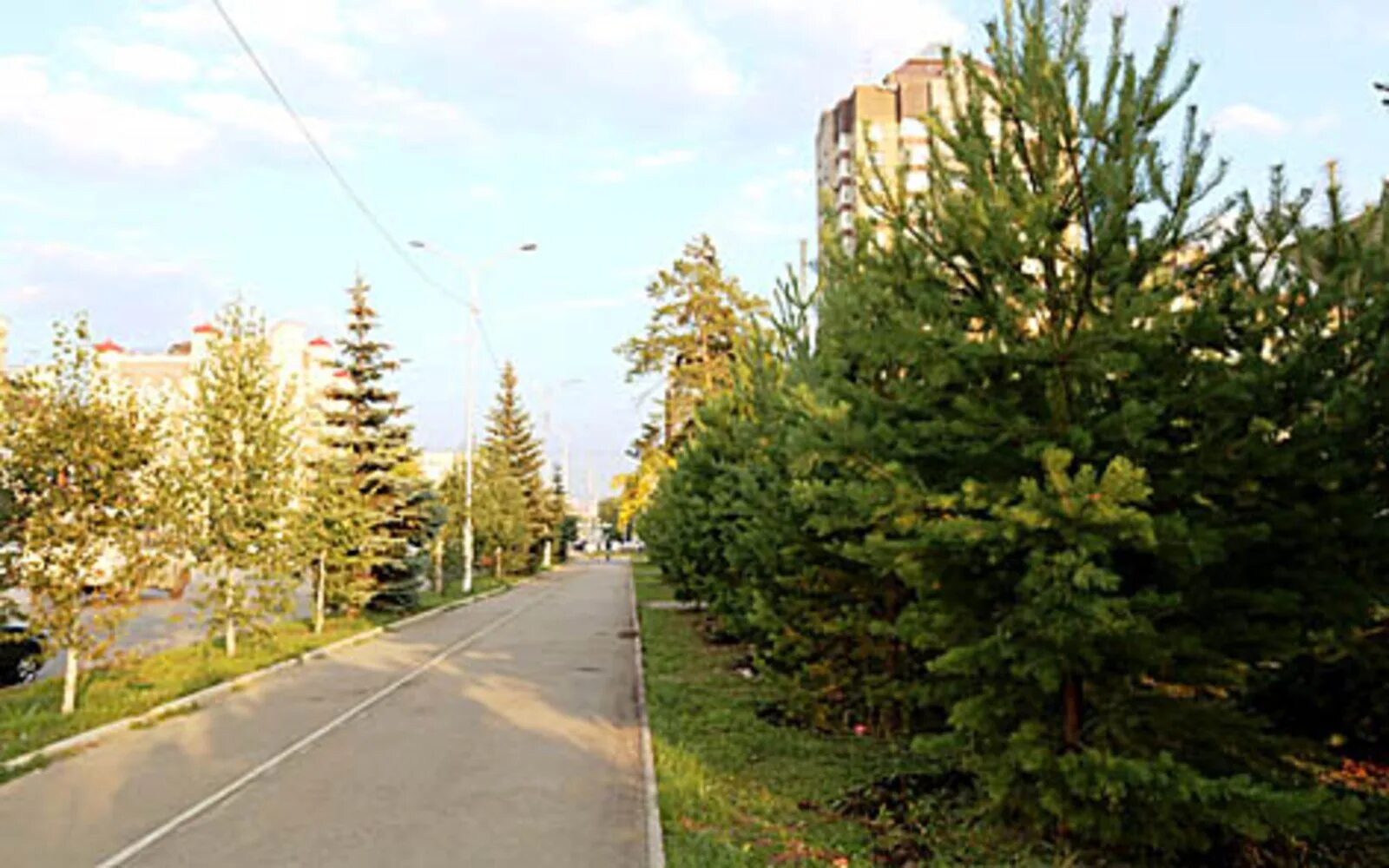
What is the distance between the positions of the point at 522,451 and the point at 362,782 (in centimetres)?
6889

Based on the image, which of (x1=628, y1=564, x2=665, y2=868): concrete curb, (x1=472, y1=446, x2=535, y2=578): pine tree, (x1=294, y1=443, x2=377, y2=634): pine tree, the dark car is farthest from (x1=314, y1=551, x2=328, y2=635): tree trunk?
(x1=472, y1=446, x2=535, y2=578): pine tree

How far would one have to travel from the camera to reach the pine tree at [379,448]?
97.0 feet

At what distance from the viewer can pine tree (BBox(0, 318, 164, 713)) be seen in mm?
13188

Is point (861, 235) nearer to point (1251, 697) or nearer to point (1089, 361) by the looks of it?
point (1089, 361)

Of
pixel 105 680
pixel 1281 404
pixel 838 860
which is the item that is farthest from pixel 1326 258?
pixel 105 680

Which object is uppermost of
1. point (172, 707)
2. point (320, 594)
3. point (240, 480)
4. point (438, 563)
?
point (240, 480)

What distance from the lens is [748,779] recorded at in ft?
32.1

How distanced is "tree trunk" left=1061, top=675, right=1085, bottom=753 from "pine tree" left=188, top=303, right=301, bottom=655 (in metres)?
15.5

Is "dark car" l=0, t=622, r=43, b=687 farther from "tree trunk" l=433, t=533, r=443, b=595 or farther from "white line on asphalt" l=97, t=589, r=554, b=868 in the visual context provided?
"tree trunk" l=433, t=533, r=443, b=595

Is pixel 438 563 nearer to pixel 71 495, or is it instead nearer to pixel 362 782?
pixel 71 495

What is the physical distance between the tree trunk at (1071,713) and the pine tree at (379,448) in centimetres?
2354

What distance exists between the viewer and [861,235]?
8.65m

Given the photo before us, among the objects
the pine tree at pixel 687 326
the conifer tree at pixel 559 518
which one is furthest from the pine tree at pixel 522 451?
the pine tree at pixel 687 326

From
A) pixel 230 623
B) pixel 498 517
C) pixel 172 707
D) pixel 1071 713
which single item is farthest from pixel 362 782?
pixel 498 517
